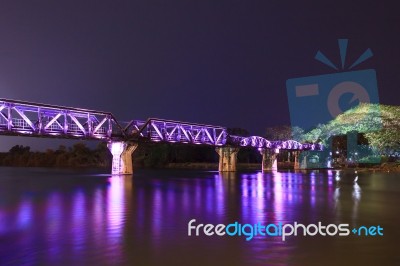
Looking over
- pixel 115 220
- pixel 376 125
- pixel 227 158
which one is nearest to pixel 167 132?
pixel 227 158

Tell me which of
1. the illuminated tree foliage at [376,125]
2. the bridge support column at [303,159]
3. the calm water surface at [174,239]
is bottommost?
the calm water surface at [174,239]

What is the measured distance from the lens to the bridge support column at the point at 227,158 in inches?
4872

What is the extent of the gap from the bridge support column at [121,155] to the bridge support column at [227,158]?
40293 millimetres

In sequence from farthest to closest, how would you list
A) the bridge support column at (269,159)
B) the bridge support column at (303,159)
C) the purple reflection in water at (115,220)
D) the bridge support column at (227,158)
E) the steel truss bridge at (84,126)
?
the bridge support column at (303,159) < the bridge support column at (269,159) < the bridge support column at (227,158) < the steel truss bridge at (84,126) < the purple reflection in water at (115,220)

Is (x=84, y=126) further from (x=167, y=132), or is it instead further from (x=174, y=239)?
(x=174, y=239)

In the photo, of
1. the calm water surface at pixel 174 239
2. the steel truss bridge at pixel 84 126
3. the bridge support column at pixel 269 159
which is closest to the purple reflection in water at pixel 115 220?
the calm water surface at pixel 174 239

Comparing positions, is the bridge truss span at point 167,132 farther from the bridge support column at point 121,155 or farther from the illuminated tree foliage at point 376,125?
the illuminated tree foliage at point 376,125

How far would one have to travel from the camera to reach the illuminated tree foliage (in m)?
95.1

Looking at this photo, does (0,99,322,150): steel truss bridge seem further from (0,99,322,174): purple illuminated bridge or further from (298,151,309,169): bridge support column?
(298,151,309,169): bridge support column

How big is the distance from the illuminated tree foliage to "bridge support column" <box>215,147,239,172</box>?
110ft

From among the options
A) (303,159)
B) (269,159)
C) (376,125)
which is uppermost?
(376,125)

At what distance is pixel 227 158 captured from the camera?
12550 cm

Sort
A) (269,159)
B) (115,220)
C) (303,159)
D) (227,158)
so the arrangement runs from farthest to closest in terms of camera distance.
→ (303,159) → (269,159) → (227,158) → (115,220)

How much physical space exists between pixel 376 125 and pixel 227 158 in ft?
141
